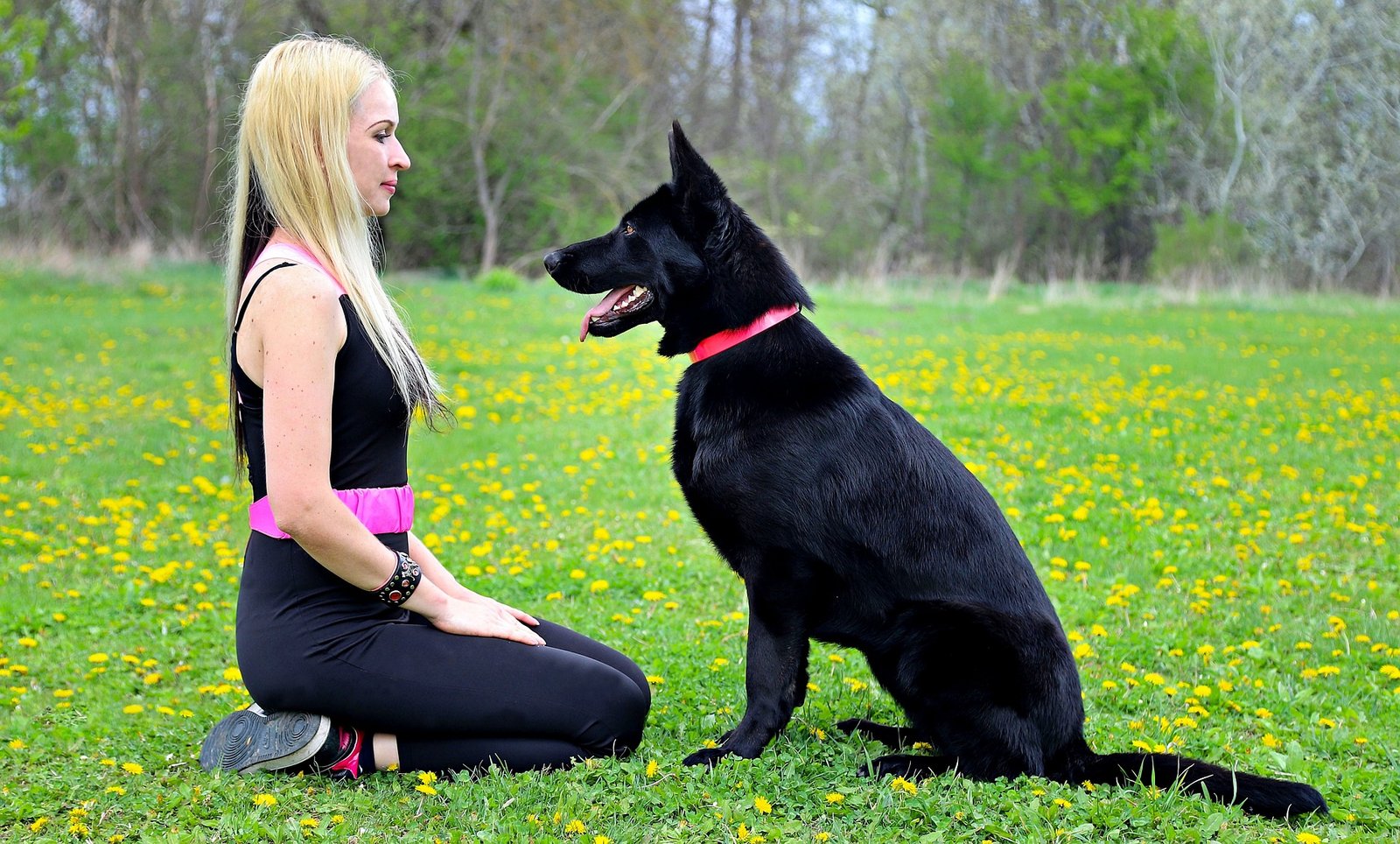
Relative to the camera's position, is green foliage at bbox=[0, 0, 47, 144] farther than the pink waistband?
Yes

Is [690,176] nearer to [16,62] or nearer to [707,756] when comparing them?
[707,756]

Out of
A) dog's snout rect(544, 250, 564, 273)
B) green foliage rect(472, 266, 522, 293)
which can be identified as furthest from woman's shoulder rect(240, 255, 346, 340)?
green foliage rect(472, 266, 522, 293)

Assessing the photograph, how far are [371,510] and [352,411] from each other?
0.27 meters

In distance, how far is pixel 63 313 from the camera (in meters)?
13.1

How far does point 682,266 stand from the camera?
3.28 meters

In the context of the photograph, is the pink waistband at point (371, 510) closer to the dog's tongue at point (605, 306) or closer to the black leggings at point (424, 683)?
Answer: the black leggings at point (424, 683)

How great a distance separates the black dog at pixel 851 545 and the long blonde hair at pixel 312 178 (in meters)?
0.86

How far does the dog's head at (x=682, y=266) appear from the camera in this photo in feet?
10.5

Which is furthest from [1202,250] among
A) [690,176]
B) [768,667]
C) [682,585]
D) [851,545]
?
[768,667]

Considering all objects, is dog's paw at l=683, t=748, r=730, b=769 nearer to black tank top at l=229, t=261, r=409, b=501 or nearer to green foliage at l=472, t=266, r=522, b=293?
black tank top at l=229, t=261, r=409, b=501

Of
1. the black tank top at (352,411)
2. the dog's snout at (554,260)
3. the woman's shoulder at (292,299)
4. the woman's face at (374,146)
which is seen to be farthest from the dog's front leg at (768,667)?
the woman's face at (374,146)

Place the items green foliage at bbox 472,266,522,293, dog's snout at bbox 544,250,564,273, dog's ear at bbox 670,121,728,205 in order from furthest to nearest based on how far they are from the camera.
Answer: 1. green foliage at bbox 472,266,522,293
2. dog's snout at bbox 544,250,564,273
3. dog's ear at bbox 670,121,728,205

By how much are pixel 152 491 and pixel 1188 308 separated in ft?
52.8

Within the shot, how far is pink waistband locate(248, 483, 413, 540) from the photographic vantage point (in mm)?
2828
